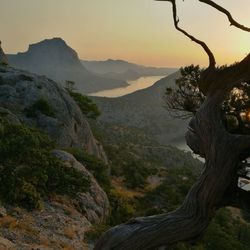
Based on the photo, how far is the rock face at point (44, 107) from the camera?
1581 inches

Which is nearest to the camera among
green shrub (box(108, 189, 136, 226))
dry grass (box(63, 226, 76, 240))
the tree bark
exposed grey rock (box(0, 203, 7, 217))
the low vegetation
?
the tree bark

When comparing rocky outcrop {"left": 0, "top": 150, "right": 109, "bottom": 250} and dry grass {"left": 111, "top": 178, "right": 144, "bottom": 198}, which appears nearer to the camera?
rocky outcrop {"left": 0, "top": 150, "right": 109, "bottom": 250}

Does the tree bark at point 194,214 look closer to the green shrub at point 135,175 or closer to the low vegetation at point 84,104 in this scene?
the green shrub at point 135,175

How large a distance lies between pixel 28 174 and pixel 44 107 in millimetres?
22293

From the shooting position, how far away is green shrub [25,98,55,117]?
133 ft

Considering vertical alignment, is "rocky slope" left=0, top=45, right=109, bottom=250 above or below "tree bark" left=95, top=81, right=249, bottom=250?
below

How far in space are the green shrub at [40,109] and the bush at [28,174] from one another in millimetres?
17850

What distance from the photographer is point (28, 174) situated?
19594 millimetres

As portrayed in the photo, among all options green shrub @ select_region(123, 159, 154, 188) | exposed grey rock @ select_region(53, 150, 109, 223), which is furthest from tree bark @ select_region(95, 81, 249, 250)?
green shrub @ select_region(123, 159, 154, 188)

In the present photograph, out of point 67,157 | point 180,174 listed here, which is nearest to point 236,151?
point 67,157

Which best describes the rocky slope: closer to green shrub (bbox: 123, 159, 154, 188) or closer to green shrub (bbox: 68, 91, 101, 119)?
green shrub (bbox: 123, 159, 154, 188)

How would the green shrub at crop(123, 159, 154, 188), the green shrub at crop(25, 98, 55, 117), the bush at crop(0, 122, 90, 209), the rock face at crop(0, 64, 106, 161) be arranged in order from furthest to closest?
the green shrub at crop(123, 159, 154, 188), the green shrub at crop(25, 98, 55, 117), the rock face at crop(0, 64, 106, 161), the bush at crop(0, 122, 90, 209)

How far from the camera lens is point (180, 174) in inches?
2120

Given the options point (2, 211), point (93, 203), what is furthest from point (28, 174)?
point (93, 203)
